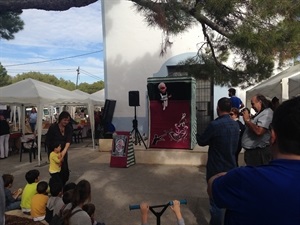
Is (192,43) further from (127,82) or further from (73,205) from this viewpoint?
(73,205)

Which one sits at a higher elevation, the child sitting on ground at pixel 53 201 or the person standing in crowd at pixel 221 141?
the person standing in crowd at pixel 221 141

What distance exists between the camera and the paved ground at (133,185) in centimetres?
488

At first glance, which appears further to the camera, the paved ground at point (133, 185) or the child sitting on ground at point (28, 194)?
the paved ground at point (133, 185)

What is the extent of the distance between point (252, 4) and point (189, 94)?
17.1 feet

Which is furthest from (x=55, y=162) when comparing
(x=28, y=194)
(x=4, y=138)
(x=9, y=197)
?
(x=4, y=138)

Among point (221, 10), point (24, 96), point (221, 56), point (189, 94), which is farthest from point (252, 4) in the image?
point (24, 96)

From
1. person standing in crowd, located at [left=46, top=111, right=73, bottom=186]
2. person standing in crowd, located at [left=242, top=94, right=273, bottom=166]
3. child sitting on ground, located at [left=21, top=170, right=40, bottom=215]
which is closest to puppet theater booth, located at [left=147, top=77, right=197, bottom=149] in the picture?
person standing in crowd, located at [left=46, top=111, right=73, bottom=186]

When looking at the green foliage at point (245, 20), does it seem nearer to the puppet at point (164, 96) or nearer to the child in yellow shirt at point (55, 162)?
the child in yellow shirt at point (55, 162)

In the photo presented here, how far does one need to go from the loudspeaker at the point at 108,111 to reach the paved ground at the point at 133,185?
296 cm

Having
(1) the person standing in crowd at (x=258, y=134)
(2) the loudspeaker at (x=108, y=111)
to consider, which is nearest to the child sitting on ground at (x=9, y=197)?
(1) the person standing in crowd at (x=258, y=134)

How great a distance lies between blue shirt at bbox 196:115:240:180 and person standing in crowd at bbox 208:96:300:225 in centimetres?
228

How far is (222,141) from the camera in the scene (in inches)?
143

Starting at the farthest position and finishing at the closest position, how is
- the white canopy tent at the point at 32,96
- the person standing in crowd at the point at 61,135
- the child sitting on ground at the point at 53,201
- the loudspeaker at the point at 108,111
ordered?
the loudspeaker at the point at 108,111 < the white canopy tent at the point at 32,96 < the person standing in crowd at the point at 61,135 < the child sitting on ground at the point at 53,201

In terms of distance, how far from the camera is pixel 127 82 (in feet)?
43.8
